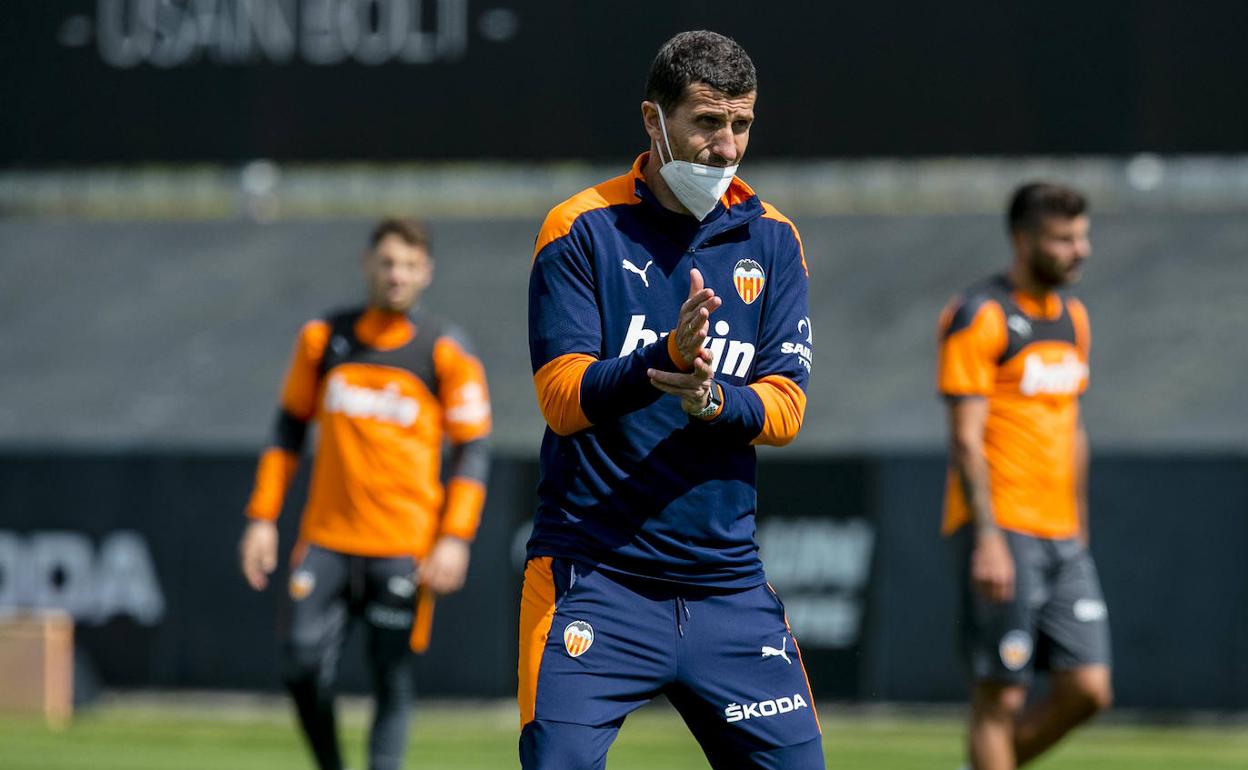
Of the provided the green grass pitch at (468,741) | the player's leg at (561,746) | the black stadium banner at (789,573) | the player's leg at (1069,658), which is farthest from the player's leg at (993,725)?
the black stadium banner at (789,573)

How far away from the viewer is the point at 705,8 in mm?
17234

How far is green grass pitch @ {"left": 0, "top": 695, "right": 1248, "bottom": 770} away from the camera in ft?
35.9

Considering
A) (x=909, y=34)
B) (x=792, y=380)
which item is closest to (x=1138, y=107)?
(x=909, y=34)

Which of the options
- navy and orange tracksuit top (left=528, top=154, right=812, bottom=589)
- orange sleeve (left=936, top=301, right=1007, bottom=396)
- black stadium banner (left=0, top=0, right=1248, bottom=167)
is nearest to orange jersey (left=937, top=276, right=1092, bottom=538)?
orange sleeve (left=936, top=301, right=1007, bottom=396)

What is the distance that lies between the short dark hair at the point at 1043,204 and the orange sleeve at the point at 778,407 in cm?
344

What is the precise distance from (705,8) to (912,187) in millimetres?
2523

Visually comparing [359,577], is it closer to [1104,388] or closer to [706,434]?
[706,434]

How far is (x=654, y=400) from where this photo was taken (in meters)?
4.59

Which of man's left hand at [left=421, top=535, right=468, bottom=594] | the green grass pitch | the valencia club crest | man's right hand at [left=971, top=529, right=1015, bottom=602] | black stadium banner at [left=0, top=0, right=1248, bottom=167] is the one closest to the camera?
the valencia club crest

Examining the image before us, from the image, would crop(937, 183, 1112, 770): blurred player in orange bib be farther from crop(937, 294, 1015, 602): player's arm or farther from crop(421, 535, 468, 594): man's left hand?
crop(421, 535, 468, 594): man's left hand

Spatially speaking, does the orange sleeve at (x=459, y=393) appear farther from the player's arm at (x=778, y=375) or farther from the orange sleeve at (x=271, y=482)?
the player's arm at (x=778, y=375)

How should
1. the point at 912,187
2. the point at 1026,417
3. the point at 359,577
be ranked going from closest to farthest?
1. the point at 1026,417
2. the point at 359,577
3. the point at 912,187

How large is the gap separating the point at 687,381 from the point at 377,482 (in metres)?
4.68

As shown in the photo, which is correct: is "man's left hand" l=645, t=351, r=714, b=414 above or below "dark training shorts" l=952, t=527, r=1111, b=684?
above
